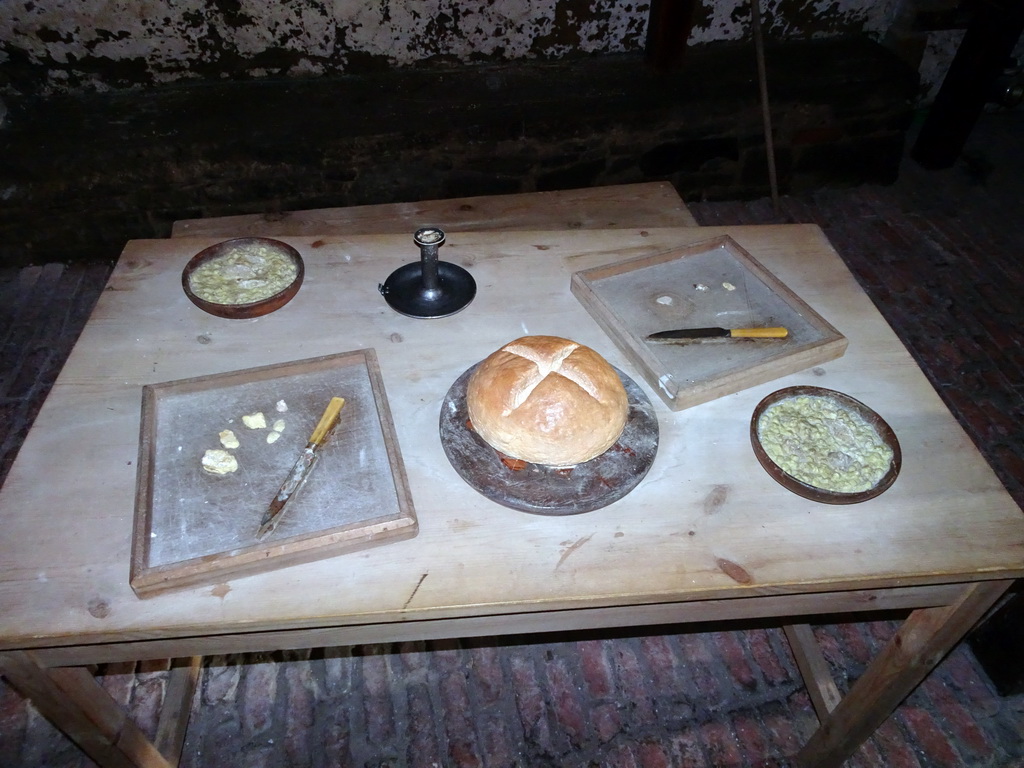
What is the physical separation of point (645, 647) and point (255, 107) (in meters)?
3.34

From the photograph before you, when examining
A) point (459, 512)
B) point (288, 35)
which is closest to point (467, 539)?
point (459, 512)

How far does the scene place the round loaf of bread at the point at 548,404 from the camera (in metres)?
1.44

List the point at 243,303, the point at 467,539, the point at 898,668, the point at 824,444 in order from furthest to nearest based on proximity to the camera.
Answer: the point at 243,303 → the point at 898,668 → the point at 824,444 → the point at 467,539

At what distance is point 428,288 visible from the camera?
1963 millimetres

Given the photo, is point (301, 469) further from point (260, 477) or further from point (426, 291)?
point (426, 291)

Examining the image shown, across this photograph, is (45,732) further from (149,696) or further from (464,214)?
(464,214)

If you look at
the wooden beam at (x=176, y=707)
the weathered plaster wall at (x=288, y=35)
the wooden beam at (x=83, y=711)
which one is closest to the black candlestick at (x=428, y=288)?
the wooden beam at (x=83, y=711)

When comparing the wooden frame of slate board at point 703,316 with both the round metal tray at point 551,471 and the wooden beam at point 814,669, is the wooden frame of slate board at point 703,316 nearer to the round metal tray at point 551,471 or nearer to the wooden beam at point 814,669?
the round metal tray at point 551,471

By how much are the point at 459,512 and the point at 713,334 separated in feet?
2.72

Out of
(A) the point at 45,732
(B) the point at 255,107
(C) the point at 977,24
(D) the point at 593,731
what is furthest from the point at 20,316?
(C) the point at 977,24

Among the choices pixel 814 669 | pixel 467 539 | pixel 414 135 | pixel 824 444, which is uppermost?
pixel 824 444

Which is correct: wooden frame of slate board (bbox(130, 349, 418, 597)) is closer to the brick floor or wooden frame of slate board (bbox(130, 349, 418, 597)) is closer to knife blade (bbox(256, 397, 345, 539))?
knife blade (bbox(256, 397, 345, 539))

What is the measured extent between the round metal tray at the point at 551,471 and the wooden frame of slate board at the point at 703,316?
0.59 ft

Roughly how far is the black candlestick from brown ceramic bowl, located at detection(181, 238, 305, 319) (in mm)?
259
